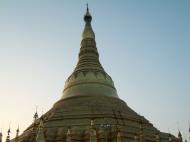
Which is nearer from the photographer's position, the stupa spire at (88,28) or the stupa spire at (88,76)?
the stupa spire at (88,76)

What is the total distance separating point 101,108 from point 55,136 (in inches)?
291

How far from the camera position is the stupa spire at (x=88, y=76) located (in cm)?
4700

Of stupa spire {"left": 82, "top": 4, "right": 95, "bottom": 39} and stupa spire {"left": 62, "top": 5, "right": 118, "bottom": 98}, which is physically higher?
stupa spire {"left": 82, "top": 4, "right": 95, "bottom": 39}

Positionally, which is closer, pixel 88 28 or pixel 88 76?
pixel 88 76

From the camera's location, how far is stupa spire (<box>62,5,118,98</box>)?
154 feet

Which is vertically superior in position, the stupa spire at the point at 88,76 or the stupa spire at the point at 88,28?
the stupa spire at the point at 88,28

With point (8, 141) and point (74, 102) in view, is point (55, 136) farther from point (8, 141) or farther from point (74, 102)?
point (74, 102)

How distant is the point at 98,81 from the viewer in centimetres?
4791

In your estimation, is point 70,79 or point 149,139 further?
point 70,79

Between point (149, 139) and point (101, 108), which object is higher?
point (101, 108)

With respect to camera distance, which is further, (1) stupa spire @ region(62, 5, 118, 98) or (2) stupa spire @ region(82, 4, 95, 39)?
(2) stupa spire @ region(82, 4, 95, 39)

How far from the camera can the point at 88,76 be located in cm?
4847

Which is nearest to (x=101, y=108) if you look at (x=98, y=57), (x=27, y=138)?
(x=27, y=138)

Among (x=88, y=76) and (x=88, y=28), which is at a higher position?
(x=88, y=28)
